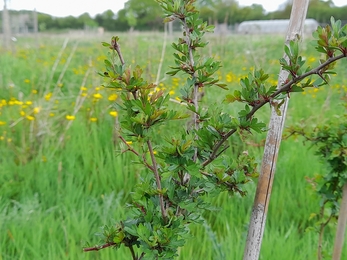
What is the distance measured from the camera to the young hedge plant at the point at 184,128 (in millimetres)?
579

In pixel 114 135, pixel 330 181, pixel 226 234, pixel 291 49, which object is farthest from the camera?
pixel 114 135

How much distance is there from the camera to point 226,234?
1.66 metres

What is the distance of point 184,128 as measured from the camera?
0.65 metres

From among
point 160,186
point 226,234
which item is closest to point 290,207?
point 226,234

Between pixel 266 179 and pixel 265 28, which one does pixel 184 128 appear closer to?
pixel 266 179

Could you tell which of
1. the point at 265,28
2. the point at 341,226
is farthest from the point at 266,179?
the point at 265,28

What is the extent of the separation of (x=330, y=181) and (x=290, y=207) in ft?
2.40

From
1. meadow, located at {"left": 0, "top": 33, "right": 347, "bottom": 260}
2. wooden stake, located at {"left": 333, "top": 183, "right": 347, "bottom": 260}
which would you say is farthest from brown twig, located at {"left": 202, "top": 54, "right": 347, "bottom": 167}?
wooden stake, located at {"left": 333, "top": 183, "right": 347, "bottom": 260}

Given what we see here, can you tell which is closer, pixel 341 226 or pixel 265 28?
pixel 341 226

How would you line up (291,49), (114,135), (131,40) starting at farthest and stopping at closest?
(131,40)
(114,135)
(291,49)

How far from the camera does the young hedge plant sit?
1.90 feet

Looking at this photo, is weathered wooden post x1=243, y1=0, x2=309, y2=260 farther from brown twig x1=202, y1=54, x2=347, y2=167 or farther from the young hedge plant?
brown twig x1=202, y1=54, x2=347, y2=167

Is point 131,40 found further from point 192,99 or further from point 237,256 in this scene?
point 192,99

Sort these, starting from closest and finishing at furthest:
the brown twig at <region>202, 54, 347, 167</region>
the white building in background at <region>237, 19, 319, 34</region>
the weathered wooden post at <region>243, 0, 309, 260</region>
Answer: the brown twig at <region>202, 54, 347, 167</region> → the weathered wooden post at <region>243, 0, 309, 260</region> → the white building in background at <region>237, 19, 319, 34</region>
